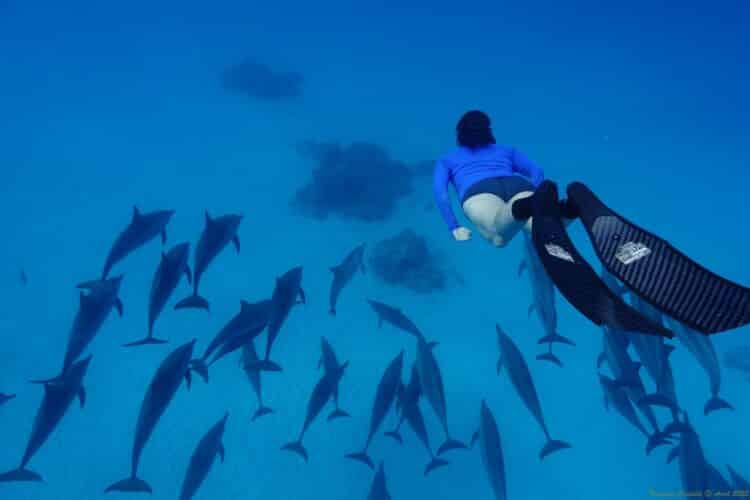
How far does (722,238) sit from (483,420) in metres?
12.9

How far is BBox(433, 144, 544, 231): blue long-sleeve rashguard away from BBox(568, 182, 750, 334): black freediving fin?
1.53m

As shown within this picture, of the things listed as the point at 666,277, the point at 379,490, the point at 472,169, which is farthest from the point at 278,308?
the point at 666,277

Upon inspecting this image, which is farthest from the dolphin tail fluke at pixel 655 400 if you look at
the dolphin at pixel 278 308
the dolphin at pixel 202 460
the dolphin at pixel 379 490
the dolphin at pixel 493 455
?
the dolphin at pixel 202 460

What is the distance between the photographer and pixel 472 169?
16.1 ft

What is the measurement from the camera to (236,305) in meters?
10.1

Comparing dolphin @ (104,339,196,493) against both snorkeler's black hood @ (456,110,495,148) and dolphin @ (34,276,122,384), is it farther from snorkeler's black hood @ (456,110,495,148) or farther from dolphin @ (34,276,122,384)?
snorkeler's black hood @ (456,110,495,148)

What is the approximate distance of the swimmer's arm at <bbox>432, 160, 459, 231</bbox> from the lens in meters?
4.71

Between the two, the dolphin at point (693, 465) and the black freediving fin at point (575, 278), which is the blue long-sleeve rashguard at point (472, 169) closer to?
the black freediving fin at point (575, 278)

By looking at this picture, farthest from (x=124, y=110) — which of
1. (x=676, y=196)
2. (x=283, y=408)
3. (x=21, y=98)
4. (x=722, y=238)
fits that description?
(x=722, y=238)

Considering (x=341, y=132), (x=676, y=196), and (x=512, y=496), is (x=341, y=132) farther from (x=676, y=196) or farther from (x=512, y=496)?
(x=512, y=496)

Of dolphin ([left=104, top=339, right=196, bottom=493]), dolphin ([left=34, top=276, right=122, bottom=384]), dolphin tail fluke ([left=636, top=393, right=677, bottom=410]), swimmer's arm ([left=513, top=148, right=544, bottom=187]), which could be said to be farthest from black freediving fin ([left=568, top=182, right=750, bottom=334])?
dolphin ([left=34, top=276, right=122, bottom=384])

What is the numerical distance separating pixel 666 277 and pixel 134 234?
641cm

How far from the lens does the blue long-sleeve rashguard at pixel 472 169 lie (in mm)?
4762

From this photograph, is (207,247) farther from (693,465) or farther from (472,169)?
(693,465)
